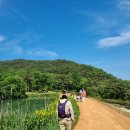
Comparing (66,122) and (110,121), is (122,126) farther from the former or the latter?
(66,122)

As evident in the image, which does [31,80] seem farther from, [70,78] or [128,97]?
[128,97]

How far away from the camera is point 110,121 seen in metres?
23.8

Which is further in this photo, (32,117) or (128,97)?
(128,97)

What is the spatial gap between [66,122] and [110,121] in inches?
442

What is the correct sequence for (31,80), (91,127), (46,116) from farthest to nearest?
(31,80) → (91,127) → (46,116)

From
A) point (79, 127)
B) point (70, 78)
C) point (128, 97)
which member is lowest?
point (79, 127)

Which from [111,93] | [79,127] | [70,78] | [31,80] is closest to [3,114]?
[79,127]

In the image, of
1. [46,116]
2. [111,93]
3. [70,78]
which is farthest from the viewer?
[70,78]

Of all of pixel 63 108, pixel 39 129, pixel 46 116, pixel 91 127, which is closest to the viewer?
pixel 63 108

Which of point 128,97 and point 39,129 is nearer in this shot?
point 39,129

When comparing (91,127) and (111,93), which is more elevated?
(111,93)

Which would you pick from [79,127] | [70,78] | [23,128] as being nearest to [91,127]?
[79,127]

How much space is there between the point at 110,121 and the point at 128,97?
92.9m

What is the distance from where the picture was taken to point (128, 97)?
11488 centimetres
